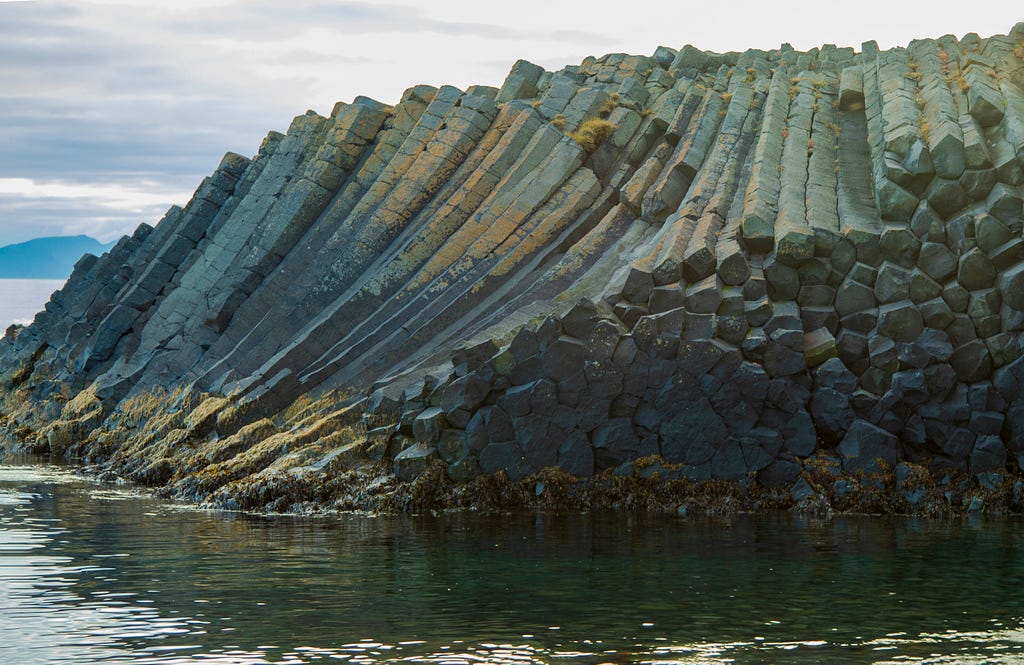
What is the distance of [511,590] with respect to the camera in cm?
2500

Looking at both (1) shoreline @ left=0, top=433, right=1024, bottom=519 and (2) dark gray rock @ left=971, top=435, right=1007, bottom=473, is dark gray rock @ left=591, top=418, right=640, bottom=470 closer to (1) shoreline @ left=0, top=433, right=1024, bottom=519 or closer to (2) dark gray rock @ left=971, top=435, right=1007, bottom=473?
(1) shoreline @ left=0, top=433, right=1024, bottom=519

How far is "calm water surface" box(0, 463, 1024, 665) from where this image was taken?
2034cm

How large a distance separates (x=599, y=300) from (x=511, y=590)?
55.5ft

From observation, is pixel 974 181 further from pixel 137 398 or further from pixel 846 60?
pixel 137 398

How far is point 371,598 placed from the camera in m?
24.2

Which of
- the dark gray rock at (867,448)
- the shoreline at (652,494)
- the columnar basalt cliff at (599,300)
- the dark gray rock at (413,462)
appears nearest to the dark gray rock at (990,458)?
the columnar basalt cliff at (599,300)

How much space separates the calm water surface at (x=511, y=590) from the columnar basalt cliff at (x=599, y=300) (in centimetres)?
345

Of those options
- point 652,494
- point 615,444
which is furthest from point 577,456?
point 652,494

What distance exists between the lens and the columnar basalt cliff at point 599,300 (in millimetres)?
38375

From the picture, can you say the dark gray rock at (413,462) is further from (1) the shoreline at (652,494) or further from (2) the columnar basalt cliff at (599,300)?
(1) the shoreline at (652,494)

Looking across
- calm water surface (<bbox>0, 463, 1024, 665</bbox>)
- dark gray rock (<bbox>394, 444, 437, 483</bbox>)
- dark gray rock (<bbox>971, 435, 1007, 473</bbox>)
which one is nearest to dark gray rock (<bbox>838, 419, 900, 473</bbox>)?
dark gray rock (<bbox>971, 435, 1007, 473</bbox>)

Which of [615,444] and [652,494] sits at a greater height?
[615,444]

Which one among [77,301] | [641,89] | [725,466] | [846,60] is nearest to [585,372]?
[725,466]

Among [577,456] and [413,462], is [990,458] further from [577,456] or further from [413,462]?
[413,462]
